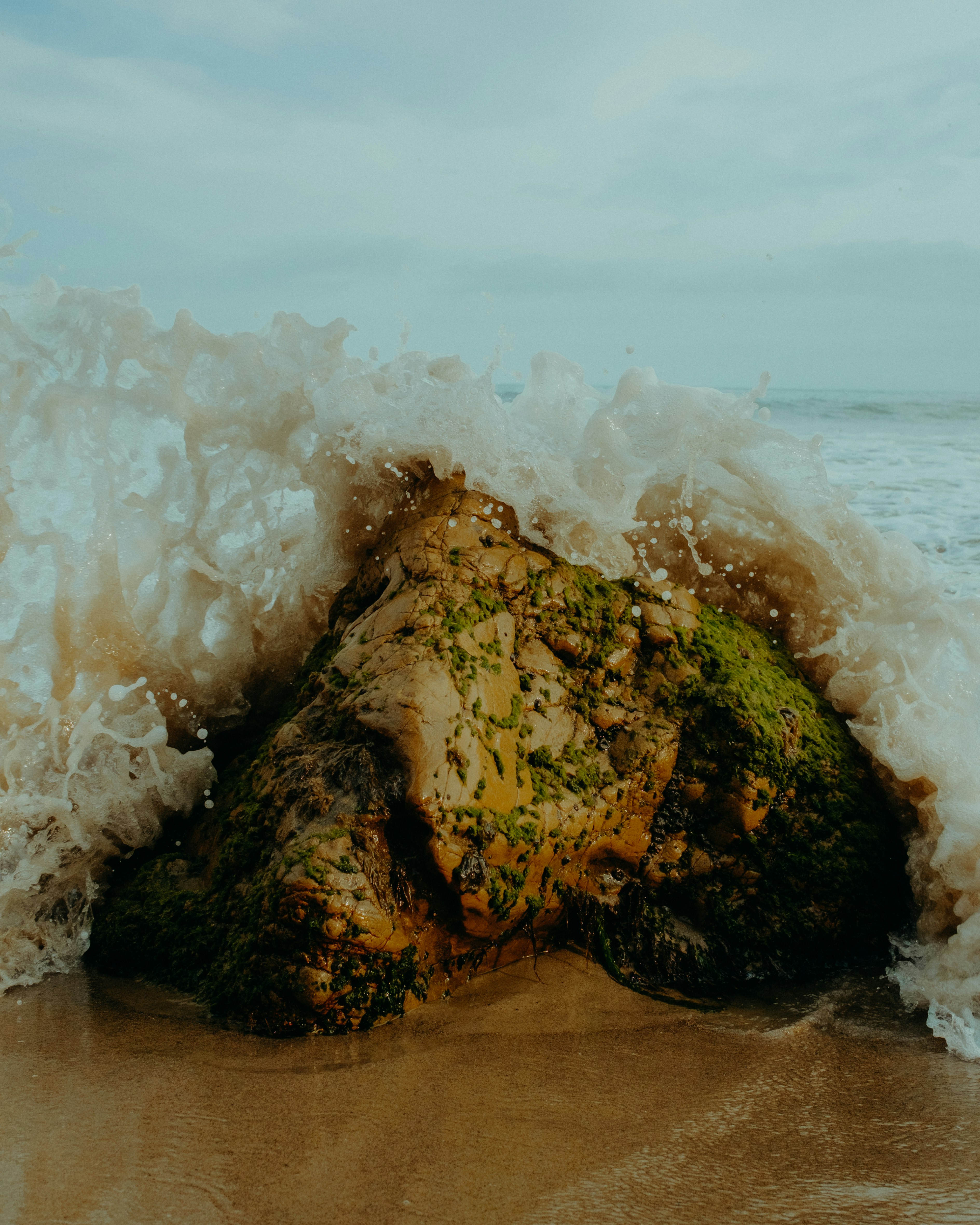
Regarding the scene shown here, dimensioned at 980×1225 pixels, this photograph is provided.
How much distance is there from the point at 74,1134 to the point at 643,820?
5.37 feet

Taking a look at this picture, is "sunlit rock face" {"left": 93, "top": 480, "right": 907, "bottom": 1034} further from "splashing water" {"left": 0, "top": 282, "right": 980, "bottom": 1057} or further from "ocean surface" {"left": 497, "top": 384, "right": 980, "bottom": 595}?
"ocean surface" {"left": 497, "top": 384, "right": 980, "bottom": 595}

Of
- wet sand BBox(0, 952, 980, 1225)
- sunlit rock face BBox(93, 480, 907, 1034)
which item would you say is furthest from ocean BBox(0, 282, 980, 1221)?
sunlit rock face BBox(93, 480, 907, 1034)

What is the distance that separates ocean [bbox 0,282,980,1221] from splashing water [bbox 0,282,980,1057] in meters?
0.01

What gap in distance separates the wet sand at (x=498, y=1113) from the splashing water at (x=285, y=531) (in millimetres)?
737

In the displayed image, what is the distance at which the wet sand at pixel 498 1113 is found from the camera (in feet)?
5.88

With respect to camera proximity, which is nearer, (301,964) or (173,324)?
(301,964)

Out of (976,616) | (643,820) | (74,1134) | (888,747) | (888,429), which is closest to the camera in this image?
(74,1134)

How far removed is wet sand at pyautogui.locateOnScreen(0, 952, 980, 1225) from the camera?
1.79m

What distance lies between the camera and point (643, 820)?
9.30 feet

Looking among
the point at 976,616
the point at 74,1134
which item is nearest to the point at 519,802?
the point at 74,1134

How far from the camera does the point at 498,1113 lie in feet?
6.79

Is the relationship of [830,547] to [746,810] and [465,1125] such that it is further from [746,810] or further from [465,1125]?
[465,1125]

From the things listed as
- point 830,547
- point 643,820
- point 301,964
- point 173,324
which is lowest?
point 301,964

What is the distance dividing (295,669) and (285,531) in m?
0.50
